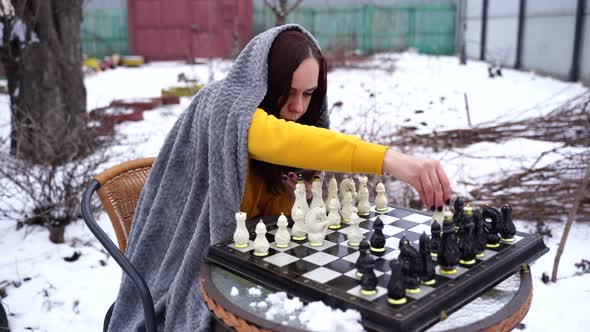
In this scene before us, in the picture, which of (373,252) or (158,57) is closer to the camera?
(373,252)

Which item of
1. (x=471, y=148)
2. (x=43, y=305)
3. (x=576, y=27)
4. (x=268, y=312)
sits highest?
(x=576, y=27)

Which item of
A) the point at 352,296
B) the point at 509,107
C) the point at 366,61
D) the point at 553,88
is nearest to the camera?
the point at 352,296

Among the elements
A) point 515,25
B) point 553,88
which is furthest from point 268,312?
point 515,25

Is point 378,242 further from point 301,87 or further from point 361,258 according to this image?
point 301,87

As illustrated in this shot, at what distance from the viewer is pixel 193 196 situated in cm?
195

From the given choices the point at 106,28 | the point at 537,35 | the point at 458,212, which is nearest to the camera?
the point at 458,212

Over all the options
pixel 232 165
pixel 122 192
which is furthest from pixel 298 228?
pixel 122 192

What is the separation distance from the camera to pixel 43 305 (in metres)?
3.27

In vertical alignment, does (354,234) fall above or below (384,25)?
below

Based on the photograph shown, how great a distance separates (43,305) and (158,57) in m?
14.6

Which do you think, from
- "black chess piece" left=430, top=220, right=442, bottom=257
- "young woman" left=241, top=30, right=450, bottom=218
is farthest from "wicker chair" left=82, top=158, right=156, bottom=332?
"black chess piece" left=430, top=220, right=442, bottom=257

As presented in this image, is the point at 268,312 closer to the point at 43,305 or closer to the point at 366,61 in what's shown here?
the point at 43,305

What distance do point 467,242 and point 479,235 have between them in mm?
88

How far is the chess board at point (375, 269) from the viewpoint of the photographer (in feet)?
4.15
